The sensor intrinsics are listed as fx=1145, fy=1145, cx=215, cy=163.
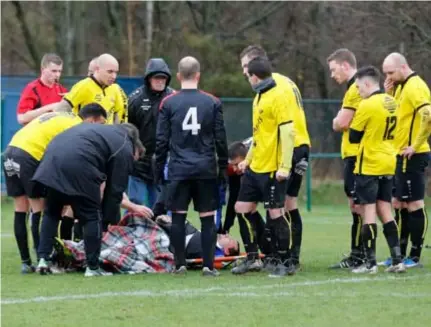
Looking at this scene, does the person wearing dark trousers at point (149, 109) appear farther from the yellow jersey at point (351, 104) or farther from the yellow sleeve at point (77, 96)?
the yellow jersey at point (351, 104)

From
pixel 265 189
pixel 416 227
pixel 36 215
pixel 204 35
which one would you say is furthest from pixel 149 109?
pixel 204 35

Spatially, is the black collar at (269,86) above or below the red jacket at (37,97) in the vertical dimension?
above

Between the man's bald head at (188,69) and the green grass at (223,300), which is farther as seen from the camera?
the man's bald head at (188,69)

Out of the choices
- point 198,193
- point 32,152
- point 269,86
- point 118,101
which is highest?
point 269,86

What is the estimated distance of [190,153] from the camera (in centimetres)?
1038

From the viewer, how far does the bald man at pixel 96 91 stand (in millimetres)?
11992

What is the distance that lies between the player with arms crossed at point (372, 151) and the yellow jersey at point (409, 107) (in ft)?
2.31

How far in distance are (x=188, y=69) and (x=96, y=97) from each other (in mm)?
1926

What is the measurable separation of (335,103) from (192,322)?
54.8 feet

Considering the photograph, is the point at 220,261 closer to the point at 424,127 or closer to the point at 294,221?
the point at 294,221

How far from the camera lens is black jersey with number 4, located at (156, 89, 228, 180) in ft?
34.0

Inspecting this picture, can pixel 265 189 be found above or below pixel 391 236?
above

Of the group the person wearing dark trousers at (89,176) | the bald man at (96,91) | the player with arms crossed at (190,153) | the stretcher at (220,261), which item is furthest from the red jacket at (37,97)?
the stretcher at (220,261)

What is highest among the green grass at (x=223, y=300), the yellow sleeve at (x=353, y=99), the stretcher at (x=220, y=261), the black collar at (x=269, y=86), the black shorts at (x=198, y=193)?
the black collar at (x=269, y=86)
